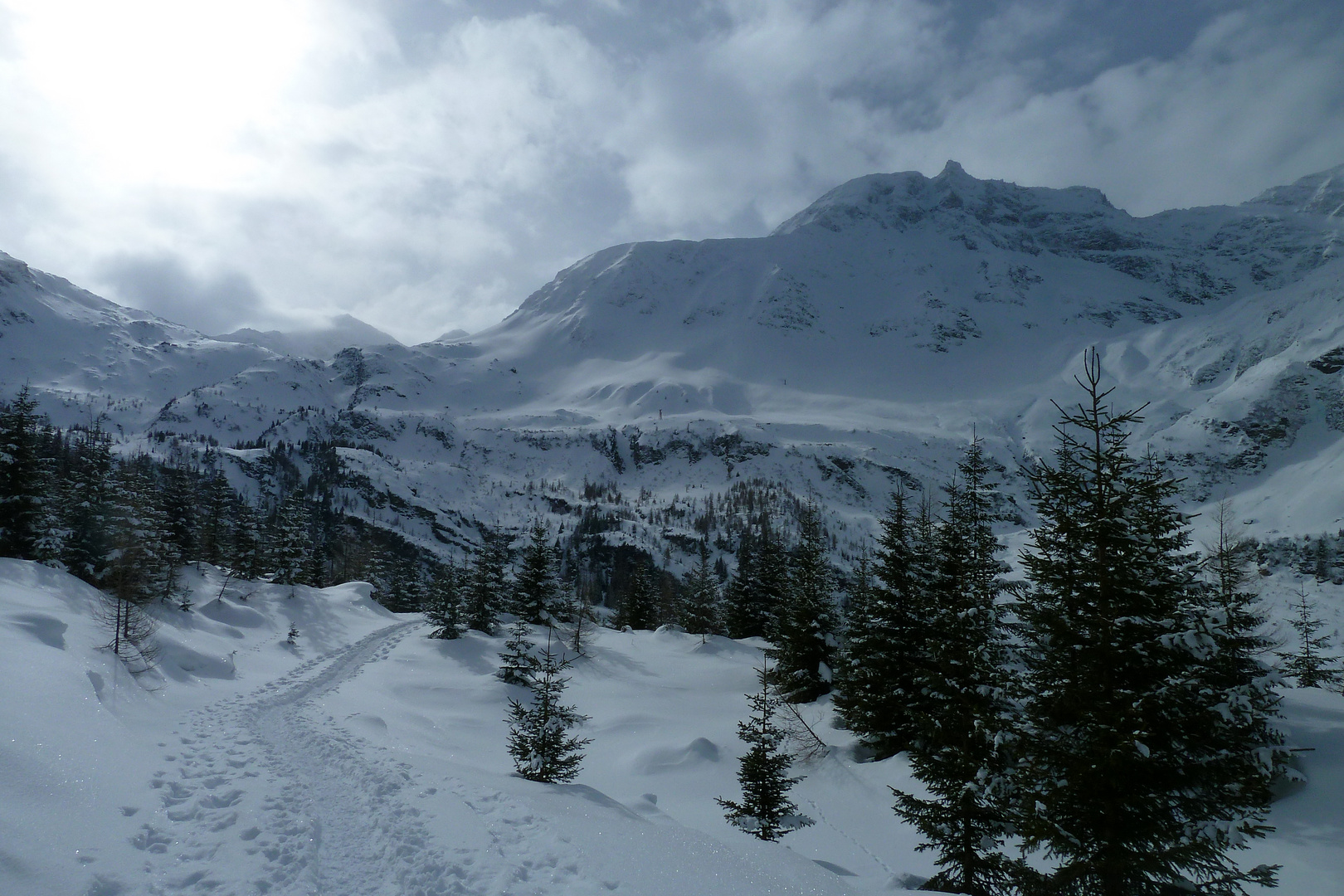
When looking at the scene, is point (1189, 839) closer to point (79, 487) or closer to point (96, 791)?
point (96, 791)

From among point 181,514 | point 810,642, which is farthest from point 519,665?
point 181,514

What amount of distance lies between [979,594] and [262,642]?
35893 mm

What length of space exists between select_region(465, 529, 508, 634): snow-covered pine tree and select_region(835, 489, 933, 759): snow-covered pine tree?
88.0 feet

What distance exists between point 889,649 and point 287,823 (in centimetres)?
1821

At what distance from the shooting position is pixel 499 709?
27.9 metres

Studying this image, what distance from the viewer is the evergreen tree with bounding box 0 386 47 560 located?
97.3 ft

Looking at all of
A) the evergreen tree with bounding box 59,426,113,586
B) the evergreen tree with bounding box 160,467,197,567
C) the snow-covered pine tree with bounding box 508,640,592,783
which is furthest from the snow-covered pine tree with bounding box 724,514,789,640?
the evergreen tree with bounding box 160,467,197,567

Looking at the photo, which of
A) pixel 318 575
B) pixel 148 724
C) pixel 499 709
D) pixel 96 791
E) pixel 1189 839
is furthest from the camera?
pixel 318 575

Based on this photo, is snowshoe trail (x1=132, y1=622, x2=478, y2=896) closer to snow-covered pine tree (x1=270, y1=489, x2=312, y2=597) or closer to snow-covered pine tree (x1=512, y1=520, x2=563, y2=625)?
snow-covered pine tree (x1=512, y1=520, x2=563, y2=625)

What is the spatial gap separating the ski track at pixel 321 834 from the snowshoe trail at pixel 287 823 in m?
0.02

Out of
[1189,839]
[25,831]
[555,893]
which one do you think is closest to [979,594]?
[1189,839]

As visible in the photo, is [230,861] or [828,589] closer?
[230,861]

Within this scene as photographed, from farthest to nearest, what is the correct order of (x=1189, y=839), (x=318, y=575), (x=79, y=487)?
(x=318, y=575)
(x=79, y=487)
(x=1189, y=839)

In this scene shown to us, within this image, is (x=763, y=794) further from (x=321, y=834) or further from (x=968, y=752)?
(x=321, y=834)
